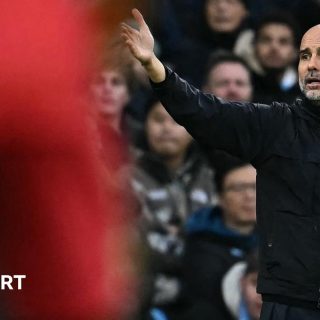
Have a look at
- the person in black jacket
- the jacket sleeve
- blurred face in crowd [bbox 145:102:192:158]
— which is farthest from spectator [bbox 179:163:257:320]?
the jacket sleeve

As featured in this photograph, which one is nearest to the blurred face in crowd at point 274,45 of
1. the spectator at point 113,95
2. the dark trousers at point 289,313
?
the spectator at point 113,95

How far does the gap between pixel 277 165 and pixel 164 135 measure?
1855 millimetres

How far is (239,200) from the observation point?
5.62 meters

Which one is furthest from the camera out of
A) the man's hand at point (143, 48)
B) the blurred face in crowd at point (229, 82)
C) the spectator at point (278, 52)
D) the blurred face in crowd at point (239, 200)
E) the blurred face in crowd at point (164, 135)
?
the spectator at point (278, 52)

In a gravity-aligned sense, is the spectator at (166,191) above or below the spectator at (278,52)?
below

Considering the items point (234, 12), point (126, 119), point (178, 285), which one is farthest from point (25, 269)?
point (234, 12)

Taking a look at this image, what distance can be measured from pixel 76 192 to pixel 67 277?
12.7 inches

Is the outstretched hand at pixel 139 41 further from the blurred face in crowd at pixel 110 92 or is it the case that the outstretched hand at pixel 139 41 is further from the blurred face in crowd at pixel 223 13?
the blurred face in crowd at pixel 223 13

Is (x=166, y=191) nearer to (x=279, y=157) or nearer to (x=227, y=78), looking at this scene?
(x=227, y=78)

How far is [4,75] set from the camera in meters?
4.74

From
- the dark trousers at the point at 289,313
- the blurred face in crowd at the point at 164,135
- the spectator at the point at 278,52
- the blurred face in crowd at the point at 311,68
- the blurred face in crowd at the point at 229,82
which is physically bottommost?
the dark trousers at the point at 289,313

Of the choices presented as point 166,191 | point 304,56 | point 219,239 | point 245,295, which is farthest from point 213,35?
point 304,56

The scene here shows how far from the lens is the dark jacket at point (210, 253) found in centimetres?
540

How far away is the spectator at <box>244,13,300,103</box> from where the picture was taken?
6.46 meters
